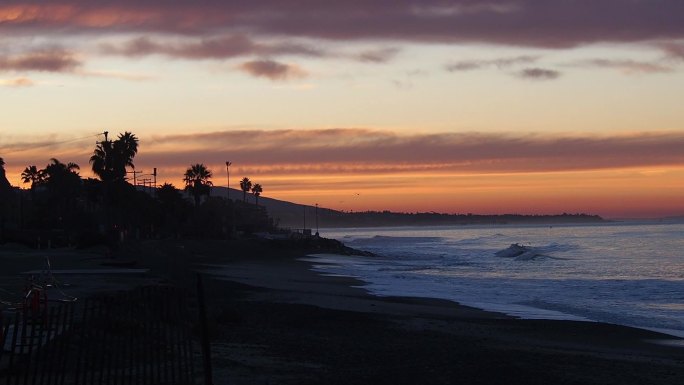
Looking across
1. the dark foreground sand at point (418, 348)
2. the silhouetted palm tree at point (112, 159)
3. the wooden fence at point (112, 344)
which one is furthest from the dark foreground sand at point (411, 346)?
the silhouetted palm tree at point (112, 159)

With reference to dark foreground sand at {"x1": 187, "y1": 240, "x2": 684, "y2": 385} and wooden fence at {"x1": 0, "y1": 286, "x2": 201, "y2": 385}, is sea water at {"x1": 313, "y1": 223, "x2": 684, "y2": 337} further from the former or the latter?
wooden fence at {"x1": 0, "y1": 286, "x2": 201, "y2": 385}

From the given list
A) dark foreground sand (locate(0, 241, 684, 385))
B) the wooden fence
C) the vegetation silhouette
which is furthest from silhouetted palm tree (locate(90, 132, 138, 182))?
the wooden fence

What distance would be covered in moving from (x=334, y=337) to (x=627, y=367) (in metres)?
6.01

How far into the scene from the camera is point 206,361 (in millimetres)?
10852

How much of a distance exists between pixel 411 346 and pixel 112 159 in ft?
212

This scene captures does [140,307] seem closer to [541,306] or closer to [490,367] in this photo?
[490,367]

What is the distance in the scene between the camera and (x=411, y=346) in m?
17.2

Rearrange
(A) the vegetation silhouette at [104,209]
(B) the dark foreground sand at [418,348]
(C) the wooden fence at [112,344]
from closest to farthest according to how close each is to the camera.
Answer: (C) the wooden fence at [112,344]
(B) the dark foreground sand at [418,348]
(A) the vegetation silhouette at [104,209]

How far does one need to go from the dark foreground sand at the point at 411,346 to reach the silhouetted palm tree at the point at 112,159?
162 ft

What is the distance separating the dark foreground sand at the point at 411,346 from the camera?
44.4 feet

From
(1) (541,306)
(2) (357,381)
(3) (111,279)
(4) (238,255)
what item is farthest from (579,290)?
(4) (238,255)

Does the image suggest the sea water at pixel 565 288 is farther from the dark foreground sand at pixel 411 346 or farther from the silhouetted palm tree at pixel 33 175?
the silhouetted palm tree at pixel 33 175

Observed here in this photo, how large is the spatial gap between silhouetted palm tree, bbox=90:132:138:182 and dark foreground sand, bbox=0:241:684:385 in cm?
4929

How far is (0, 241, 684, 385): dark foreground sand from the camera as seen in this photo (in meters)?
13.5
